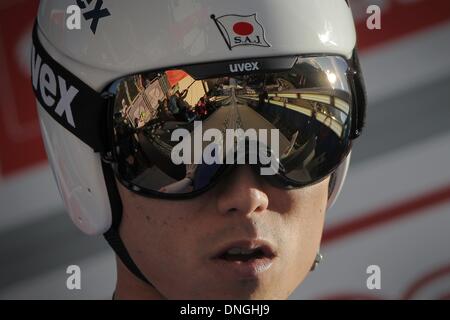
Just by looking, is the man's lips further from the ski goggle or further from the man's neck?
the man's neck

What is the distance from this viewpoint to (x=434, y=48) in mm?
2447

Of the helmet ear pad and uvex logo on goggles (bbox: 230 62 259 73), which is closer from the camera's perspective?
uvex logo on goggles (bbox: 230 62 259 73)

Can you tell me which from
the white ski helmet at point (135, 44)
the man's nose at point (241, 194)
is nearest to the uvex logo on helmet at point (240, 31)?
the white ski helmet at point (135, 44)

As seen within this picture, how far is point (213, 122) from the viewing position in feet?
4.68

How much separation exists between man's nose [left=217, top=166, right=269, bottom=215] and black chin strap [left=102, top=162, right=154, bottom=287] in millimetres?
235

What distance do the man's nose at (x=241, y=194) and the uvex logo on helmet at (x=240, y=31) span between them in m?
0.22

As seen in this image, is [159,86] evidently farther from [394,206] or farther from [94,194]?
[394,206]

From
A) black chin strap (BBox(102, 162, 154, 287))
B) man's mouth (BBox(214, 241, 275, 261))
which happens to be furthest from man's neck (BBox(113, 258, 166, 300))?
man's mouth (BBox(214, 241, 275, 261))

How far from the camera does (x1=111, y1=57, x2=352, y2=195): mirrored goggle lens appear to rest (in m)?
1.42

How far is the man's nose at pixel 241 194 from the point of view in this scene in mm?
1428

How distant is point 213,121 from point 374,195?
1.15 metres

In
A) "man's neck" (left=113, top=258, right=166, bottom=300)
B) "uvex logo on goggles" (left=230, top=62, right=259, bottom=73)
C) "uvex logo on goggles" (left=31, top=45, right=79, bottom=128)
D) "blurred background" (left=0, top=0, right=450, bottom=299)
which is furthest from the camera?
"blurred background" (left=0, top=0, right=450, bottom=299)

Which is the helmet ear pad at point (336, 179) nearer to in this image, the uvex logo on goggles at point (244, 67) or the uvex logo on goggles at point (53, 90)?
the uvex logo on goggles at point (244, 67)

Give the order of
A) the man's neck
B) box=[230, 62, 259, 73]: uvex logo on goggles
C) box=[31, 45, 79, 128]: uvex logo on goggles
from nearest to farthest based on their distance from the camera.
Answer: box=[230, 62, 259, 73]: uvex logo on goggles → box=[31, 45, 79, 128]: uvex logo on goggles → the man's neck
